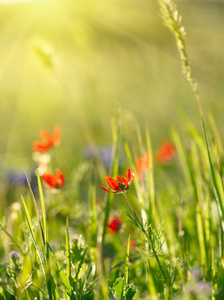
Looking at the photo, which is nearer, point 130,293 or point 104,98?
point 130,293

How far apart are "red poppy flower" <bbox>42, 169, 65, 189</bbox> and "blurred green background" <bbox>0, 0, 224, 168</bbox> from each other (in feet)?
6.22

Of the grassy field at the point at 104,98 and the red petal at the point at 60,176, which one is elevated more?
the red petal at the point at 60,176

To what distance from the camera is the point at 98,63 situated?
147 inches

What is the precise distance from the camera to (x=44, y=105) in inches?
145

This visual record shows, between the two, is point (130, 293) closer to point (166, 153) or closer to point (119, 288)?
point (119, 288)

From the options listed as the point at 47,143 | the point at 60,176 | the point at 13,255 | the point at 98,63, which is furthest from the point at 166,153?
the point at 98,63

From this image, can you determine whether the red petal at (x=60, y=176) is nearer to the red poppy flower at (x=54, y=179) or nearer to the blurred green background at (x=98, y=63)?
the red poppy flower at (x=54, y=179)

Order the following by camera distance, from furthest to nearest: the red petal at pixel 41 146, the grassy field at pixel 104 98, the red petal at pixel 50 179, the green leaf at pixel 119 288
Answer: the red petal at pixel 41 146
the grassy field at pixel 104 98
the red petal at pixel 50 179
the green leaf at pixel 119 288

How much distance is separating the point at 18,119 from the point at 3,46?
734 mm

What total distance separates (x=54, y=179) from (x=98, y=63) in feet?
10.3

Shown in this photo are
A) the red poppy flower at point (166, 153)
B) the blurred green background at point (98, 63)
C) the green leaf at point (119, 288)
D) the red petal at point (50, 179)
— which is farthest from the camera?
the blurred green background at point (98, 63)

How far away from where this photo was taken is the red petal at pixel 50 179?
0.72 meters

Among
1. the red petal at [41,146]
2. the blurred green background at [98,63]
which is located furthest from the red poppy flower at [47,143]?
the blurred green background at [98,63]

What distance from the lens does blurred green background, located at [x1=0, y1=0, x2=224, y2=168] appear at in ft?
9.71
